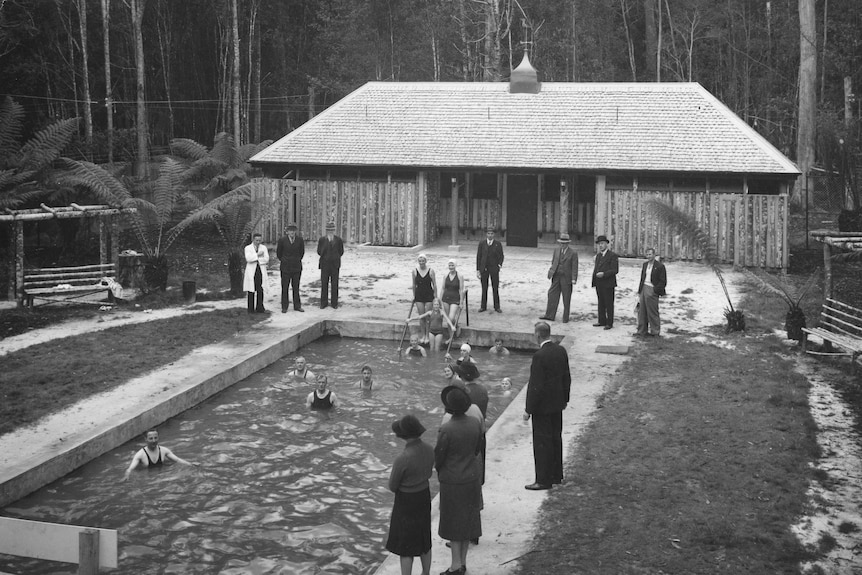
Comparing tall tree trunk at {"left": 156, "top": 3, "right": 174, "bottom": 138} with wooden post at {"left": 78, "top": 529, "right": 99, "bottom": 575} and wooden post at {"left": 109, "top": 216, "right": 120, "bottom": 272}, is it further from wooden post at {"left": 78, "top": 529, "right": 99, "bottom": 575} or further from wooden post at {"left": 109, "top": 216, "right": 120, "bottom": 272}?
wooden post at {"left": 78, "top": 529, "right": 99, "bottom": 575}

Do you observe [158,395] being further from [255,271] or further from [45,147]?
[45,147]

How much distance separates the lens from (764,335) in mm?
18047

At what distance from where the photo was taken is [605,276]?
18359mm

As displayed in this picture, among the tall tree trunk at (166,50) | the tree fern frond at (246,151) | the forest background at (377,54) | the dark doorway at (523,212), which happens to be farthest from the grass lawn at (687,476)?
the tall tree trunk at (166,50)

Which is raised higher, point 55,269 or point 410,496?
point 55,269

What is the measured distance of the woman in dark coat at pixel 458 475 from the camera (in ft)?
29.1

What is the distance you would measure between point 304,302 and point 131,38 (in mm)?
27566

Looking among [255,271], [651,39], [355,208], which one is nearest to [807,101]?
[355,208]

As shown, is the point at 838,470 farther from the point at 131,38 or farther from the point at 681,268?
the point at 131,38

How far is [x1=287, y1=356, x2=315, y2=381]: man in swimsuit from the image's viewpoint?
642 inches

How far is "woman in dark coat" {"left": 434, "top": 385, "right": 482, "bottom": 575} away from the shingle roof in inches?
706

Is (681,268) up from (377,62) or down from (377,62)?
down

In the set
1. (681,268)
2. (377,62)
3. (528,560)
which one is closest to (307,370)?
(528,560)

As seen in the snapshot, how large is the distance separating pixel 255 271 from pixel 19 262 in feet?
14.7
